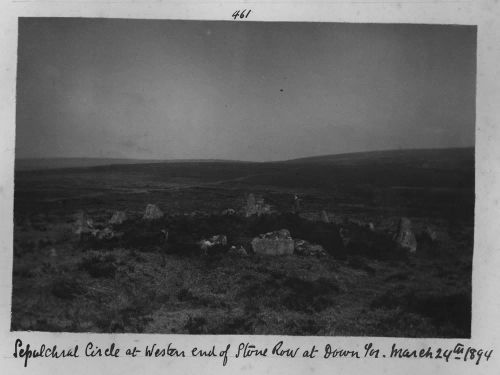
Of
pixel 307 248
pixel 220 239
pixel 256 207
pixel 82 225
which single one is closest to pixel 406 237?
pixel 307 248

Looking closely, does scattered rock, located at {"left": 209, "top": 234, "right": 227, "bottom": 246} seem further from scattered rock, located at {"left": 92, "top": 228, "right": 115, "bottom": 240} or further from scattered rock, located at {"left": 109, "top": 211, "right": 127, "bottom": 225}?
scattered rock, located at {"left": 92, "top": 228, "right": 115, "bottom": 240}

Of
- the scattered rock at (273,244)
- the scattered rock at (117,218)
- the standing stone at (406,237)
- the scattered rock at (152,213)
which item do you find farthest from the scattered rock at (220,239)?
the standing stone at (406,237)

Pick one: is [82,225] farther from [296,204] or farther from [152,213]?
[296,204]

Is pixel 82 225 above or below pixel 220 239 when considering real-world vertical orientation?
above

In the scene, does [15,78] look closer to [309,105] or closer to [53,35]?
[53,35]

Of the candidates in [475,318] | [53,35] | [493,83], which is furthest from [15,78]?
[475,318]
